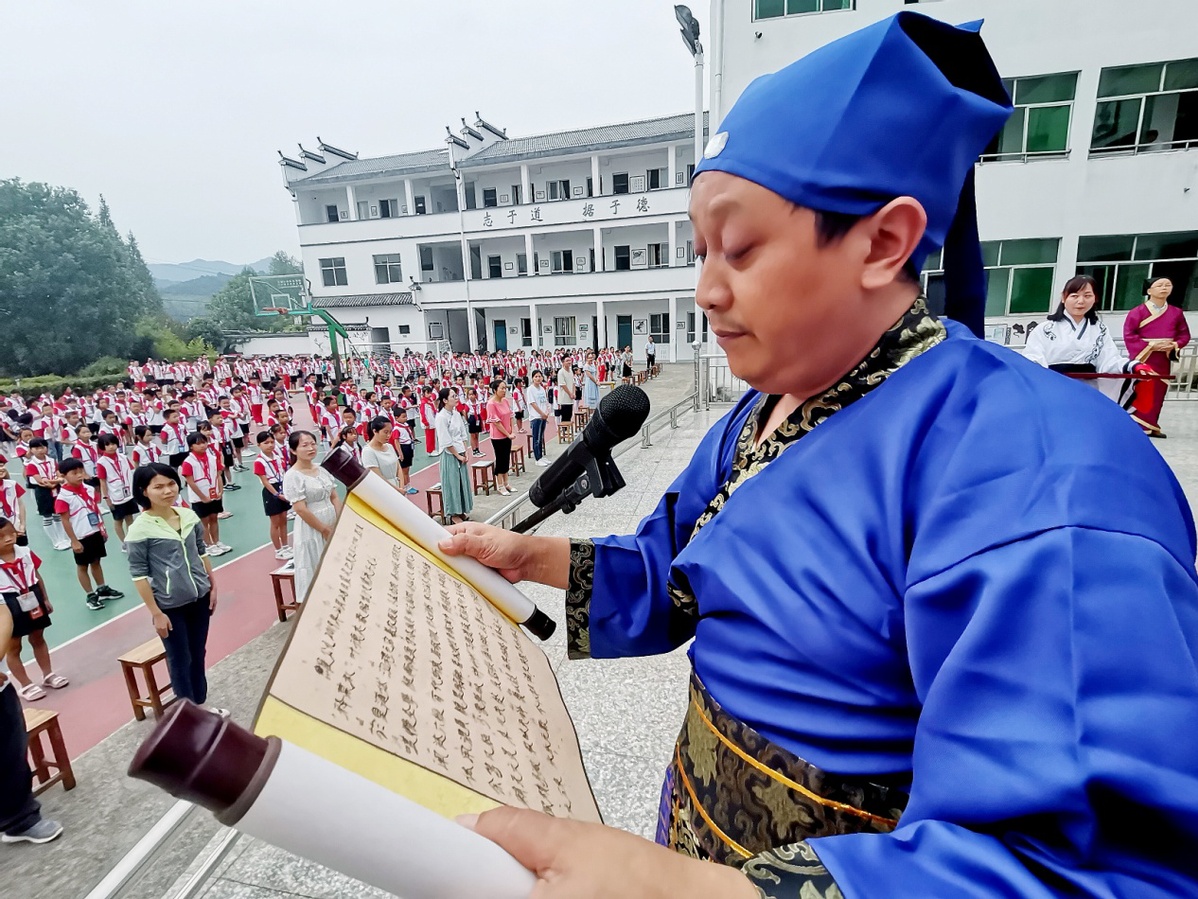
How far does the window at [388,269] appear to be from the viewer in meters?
31.7

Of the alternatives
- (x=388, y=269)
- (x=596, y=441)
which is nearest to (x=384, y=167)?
(x=388, y=269)

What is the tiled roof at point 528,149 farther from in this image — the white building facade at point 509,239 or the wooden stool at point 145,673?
the wooden stool at point 145,673

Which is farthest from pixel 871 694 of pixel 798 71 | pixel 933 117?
pixel 798 71

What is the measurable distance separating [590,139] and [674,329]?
10411 mm

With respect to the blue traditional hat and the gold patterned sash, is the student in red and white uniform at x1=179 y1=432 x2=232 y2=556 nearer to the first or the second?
the gold patterned sash

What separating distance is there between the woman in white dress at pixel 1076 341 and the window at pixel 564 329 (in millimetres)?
25375

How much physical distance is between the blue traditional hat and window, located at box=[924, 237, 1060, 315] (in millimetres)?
14193

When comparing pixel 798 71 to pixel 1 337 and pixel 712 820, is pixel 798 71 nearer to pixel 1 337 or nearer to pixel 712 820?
pixel 712 820

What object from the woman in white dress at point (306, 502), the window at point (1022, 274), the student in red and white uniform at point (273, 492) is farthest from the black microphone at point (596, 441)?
the window at point (1022, 274)

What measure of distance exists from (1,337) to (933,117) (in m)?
45.2

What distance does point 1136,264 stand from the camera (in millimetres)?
12195

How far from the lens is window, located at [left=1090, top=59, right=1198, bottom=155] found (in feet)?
37.3

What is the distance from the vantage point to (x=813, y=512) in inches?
33.4

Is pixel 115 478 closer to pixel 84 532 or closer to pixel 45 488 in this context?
pixel 45 488
